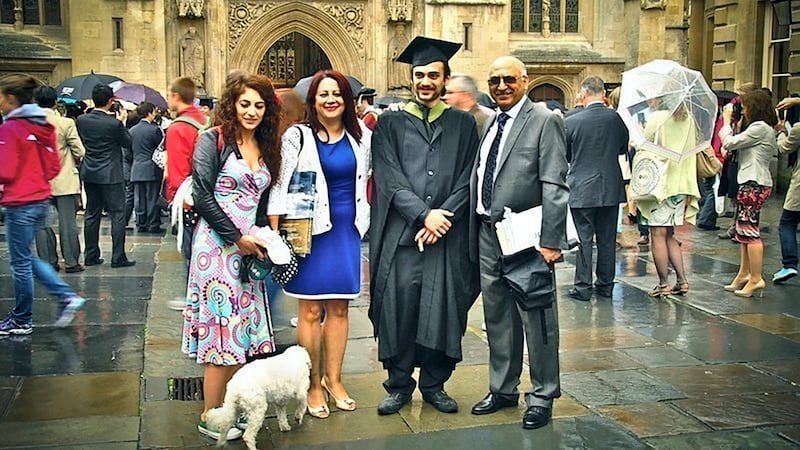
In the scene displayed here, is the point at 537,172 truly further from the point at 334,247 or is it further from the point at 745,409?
the point at 745,409

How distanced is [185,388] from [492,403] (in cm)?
195

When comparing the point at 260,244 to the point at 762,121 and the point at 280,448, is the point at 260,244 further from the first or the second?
the point at 762,121

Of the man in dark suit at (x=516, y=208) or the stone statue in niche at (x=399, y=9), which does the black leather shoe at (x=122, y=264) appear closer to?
the man in dark suit at (x=516, y=208)

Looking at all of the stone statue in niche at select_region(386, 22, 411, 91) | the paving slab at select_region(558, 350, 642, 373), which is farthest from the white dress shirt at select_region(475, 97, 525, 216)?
the stone statue in niche at select_region(386, 22, 411, 91)

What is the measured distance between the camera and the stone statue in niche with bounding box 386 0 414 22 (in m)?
21.5

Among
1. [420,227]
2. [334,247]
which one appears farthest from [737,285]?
[334,247]

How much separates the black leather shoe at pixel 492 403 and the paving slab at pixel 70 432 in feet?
6.16

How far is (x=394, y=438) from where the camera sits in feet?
15.9

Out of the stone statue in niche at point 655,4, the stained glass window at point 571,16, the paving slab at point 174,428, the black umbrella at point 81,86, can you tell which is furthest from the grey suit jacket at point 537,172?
the stained glass window at point 571,16

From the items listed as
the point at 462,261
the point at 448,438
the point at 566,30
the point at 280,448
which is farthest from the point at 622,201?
the point at 566,30

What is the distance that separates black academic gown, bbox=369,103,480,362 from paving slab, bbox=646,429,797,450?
1197 mm

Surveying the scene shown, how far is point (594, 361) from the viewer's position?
648cm

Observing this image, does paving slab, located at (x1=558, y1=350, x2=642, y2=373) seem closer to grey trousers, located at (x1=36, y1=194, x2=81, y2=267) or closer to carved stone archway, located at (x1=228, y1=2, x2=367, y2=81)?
grey trousers, located at (x1=36, y1=194, x2=81, y2=267)

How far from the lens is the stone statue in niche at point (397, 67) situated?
21.8m
